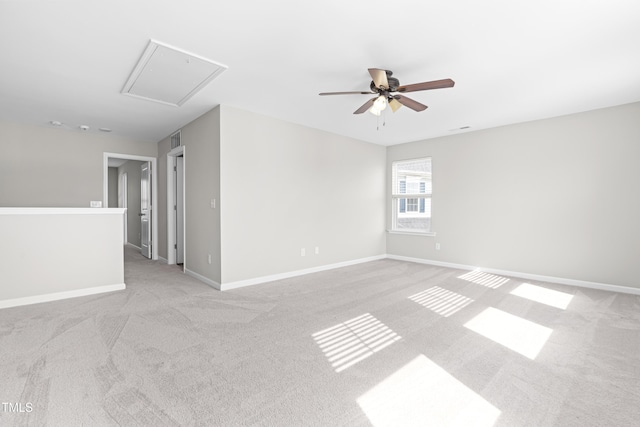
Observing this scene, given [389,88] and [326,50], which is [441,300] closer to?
[389,88]

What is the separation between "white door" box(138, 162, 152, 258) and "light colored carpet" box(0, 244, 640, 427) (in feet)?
9.32

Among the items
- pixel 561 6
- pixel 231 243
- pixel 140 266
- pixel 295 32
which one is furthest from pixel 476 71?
pixel 140 266

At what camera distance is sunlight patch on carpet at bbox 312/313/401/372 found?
7.06 ft

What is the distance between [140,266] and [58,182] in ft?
6.38

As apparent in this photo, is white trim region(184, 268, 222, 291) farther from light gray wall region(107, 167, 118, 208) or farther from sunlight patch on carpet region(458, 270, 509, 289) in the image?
light gray wall region(107, 167, 118, 208)

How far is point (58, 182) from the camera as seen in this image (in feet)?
16.4

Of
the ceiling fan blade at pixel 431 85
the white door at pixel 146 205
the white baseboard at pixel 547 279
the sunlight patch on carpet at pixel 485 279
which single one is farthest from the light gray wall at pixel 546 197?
the white door at pixel 146 205

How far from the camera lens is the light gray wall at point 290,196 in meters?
4.00

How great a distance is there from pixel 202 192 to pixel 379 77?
3021mm

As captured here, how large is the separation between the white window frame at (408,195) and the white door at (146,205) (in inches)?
203

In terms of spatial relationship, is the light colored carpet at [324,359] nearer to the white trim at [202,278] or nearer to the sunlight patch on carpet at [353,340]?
the sunlight patch on carpet at [353,340]

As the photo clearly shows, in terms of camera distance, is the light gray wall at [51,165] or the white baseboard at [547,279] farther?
the light gray wall at [51,165]

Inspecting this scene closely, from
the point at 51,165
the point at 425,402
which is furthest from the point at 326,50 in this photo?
the point at 51,165

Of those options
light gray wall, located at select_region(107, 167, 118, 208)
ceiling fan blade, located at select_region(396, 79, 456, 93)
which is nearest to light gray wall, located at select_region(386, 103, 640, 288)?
ceiling fan blade, located at select_region(396, 79, 456, 93)
